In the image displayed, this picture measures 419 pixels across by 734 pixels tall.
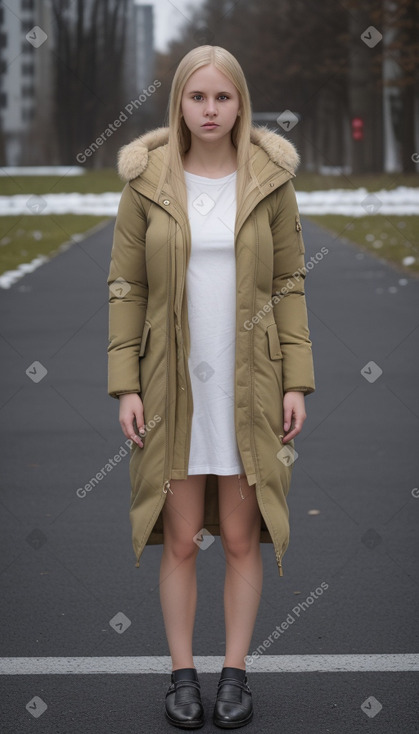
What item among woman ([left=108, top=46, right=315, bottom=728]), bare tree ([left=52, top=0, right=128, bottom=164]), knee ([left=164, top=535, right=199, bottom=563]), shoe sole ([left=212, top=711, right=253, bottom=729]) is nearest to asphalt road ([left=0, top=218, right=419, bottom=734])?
shoe sole ([left=212, top=711, right=253, bottom=729])

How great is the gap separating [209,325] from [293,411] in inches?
15.0

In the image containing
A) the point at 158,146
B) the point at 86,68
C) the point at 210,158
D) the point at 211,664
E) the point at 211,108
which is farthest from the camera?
the point at 86,68

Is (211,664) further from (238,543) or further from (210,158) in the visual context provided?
(210,158)

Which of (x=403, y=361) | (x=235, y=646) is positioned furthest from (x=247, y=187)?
(x=403, y=361)

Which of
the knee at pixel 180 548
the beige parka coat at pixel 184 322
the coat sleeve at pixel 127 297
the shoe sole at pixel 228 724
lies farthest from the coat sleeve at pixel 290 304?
the shoe sole at pixel 228 724

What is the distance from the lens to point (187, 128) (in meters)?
3.83

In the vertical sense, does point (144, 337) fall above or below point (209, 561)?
above

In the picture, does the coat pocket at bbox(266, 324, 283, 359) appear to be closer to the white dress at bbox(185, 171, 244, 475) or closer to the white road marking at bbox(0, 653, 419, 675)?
the white dress at bbox(185, 171, 244, 475)

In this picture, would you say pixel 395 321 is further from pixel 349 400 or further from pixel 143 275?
pixel 143 275

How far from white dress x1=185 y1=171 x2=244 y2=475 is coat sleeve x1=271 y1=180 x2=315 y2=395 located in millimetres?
173

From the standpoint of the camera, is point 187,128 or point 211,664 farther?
point 211,664

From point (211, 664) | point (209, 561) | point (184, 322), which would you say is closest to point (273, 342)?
point (184, 322)

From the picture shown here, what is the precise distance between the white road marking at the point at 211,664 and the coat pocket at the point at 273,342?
115cm

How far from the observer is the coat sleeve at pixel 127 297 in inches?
149
